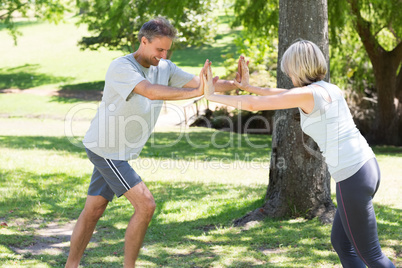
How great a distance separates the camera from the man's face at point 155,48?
4.22 meters

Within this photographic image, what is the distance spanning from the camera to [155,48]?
4230 mm

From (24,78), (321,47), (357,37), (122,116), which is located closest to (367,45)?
(357,37)

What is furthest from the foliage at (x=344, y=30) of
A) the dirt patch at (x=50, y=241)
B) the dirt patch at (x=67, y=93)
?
the dirt patch at (x=67, y=93)

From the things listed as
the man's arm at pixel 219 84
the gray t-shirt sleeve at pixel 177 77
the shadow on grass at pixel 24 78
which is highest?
the gray t-shirt sleeve at pixel 177 77

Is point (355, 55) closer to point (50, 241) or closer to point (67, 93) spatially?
point (50, 241)

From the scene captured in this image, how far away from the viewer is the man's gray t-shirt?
407 cm

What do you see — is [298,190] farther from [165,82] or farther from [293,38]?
[165,82]

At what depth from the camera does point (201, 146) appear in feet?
42.2

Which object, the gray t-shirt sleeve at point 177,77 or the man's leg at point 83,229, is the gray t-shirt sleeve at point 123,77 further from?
the man's leg at point 83,229

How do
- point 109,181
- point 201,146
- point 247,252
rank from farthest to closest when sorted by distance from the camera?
point 201,146 → point 247,252 → point 109,181

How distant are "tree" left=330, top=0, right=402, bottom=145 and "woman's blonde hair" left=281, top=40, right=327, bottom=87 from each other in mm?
8385

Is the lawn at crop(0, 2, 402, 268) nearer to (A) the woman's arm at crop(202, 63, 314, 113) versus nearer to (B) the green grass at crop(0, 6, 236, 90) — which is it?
(A) the woman's arm at crop(202, 63, 314, 113)

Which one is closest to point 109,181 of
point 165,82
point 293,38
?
point 165,82

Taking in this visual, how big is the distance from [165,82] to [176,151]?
735 centimetres
